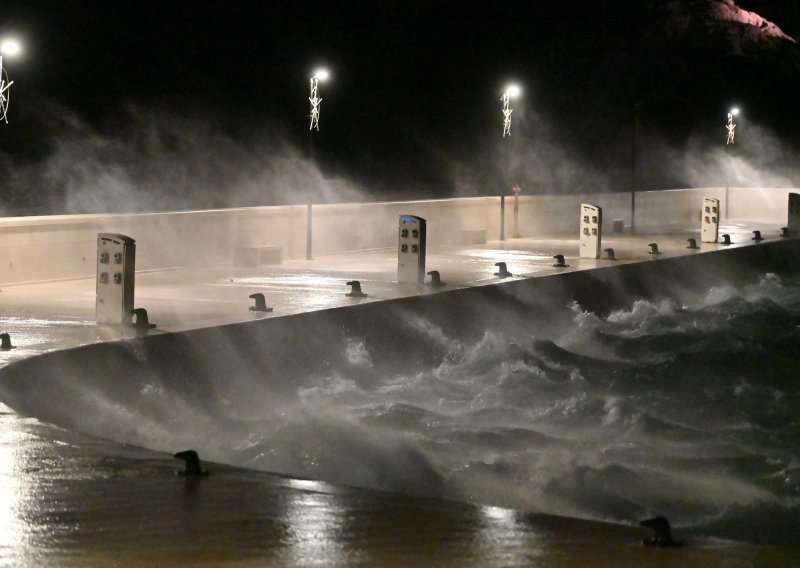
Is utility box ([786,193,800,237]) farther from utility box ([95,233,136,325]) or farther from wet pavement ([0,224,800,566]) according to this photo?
wet pavement ([0,224,800,566])

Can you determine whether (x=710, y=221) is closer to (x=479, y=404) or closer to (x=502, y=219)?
(x=502, y=219)

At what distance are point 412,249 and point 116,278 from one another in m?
6.12

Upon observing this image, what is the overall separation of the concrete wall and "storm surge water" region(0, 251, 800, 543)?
5155 millimetres

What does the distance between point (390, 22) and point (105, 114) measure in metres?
20.3

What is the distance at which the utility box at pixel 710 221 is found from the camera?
2969cm

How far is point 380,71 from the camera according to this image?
6209cm

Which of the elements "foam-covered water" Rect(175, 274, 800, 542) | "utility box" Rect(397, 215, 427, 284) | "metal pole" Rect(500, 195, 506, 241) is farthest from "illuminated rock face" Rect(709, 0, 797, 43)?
"utility box" Rect(397, 215, 427, 284)

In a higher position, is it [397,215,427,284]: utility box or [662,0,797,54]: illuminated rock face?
[662,0,797,54]: illuminated rock face

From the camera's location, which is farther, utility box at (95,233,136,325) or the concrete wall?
the concrete wall

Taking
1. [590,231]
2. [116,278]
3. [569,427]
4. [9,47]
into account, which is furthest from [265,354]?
[590,231]

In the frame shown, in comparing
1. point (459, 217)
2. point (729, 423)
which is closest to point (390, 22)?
point (459, 217)

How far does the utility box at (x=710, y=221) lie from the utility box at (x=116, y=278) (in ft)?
59.8

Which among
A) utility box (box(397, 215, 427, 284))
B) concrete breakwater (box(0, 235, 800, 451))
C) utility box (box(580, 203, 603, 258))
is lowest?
concrete breakwater (box(0, 235, 800, 451))

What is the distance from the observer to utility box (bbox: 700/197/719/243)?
29.7m
